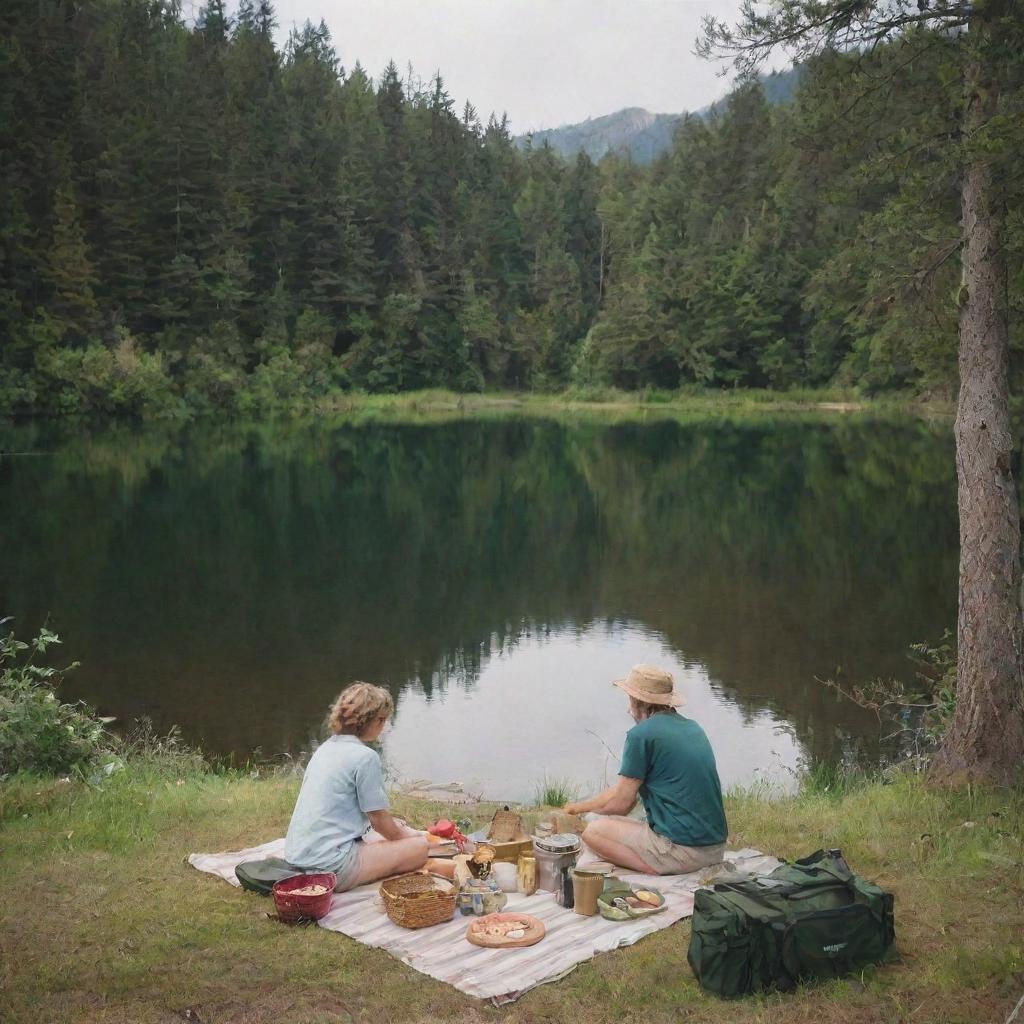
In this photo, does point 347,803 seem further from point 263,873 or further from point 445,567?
point 445,567

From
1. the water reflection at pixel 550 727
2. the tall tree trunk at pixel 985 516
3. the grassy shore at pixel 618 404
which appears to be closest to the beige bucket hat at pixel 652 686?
the tall tree trunk at pixel 985 516

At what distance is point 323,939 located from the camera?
4516 mm

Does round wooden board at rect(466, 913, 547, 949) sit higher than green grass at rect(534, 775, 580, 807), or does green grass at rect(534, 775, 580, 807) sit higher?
round wooden board at rect(466, 913, 547, 949)

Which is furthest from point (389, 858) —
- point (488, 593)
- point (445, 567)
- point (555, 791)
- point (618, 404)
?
point (618, 404)

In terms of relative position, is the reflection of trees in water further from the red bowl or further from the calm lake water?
the red bowl

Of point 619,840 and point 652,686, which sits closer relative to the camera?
point 652,686

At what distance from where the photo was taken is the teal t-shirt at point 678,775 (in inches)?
200

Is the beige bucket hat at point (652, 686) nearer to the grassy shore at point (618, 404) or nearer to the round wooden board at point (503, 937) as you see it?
the round wooden board at point (503, 937)

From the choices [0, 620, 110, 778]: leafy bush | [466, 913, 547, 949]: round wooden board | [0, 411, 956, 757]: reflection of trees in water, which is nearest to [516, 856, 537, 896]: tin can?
[466, 913, 547, 949]: round wooden board

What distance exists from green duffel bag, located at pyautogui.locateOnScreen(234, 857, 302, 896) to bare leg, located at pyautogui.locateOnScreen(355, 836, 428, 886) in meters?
0.30

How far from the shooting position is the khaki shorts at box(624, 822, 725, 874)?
17.0 ft

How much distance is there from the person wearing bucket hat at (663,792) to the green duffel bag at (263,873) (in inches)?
58.0

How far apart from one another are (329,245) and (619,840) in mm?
57734

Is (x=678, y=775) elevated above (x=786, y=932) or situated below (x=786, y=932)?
above
